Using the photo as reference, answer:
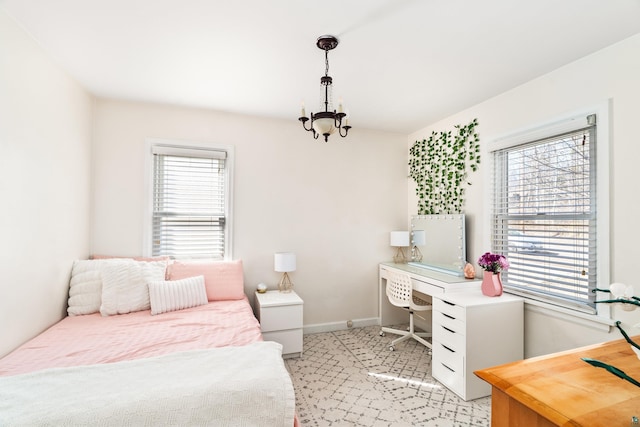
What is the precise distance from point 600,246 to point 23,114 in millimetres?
4134

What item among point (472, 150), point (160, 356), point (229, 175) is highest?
point (472, 150)

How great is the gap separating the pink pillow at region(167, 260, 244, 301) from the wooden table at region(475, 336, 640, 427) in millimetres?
2495

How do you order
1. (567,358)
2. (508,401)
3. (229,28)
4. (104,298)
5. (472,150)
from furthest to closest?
(472,150) → (104,298) → (229,28) → (567,358) → (508,401)

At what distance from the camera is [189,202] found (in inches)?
134

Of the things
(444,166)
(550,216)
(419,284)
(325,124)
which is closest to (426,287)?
(419,284)

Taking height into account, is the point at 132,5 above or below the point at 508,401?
above

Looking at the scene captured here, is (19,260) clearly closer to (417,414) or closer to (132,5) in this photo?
(132,5)

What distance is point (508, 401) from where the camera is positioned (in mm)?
1077

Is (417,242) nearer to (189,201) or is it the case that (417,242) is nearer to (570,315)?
(570,315)

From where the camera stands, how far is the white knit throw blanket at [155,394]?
126cm

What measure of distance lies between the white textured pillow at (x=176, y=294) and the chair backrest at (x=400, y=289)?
1990 millimetres

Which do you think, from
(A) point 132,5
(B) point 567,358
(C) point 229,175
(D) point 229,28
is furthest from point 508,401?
(C) point 229,175

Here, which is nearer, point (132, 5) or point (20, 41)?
point (132, 5)

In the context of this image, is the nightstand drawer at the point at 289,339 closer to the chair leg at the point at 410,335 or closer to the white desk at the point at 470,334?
the chair leg at the point at 410,335
